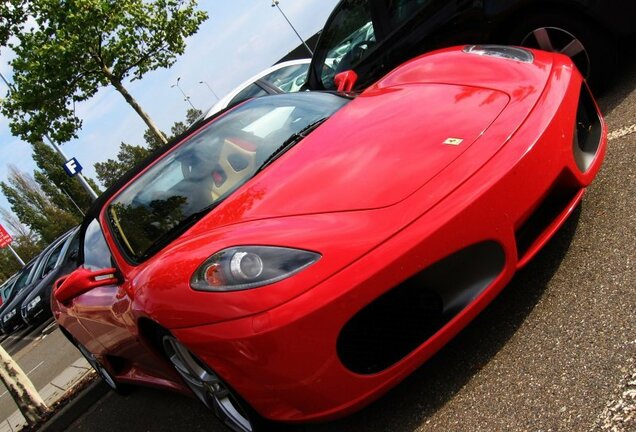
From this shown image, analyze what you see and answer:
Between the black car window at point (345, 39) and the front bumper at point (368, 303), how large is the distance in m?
3.06

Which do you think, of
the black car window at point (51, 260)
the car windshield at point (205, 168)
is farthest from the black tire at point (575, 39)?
the black car window at point (51, 260)

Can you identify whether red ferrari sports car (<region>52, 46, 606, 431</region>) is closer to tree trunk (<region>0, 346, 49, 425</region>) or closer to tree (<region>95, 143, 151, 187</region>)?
tree trunk (<region>0, 346, 49, 425</region>)

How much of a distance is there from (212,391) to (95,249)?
134 cm

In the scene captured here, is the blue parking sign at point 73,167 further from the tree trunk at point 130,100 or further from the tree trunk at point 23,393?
the tree trunk at point 23,393

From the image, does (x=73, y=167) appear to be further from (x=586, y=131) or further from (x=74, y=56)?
(x=586, y=131)

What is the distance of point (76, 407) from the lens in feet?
13.5

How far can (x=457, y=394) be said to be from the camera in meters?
2.00

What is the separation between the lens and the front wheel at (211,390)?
6.80 ft

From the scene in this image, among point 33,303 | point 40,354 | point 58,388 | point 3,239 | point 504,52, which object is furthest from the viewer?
point 3,239

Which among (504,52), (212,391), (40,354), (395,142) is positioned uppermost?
(395,142)

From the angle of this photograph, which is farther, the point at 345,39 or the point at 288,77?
the point at 288,77

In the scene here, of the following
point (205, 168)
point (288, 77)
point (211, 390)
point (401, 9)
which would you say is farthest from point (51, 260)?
point (211, 390)

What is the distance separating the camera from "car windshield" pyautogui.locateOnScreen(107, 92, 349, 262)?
266 cm

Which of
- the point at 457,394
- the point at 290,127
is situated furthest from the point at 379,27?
the point at 457,394
